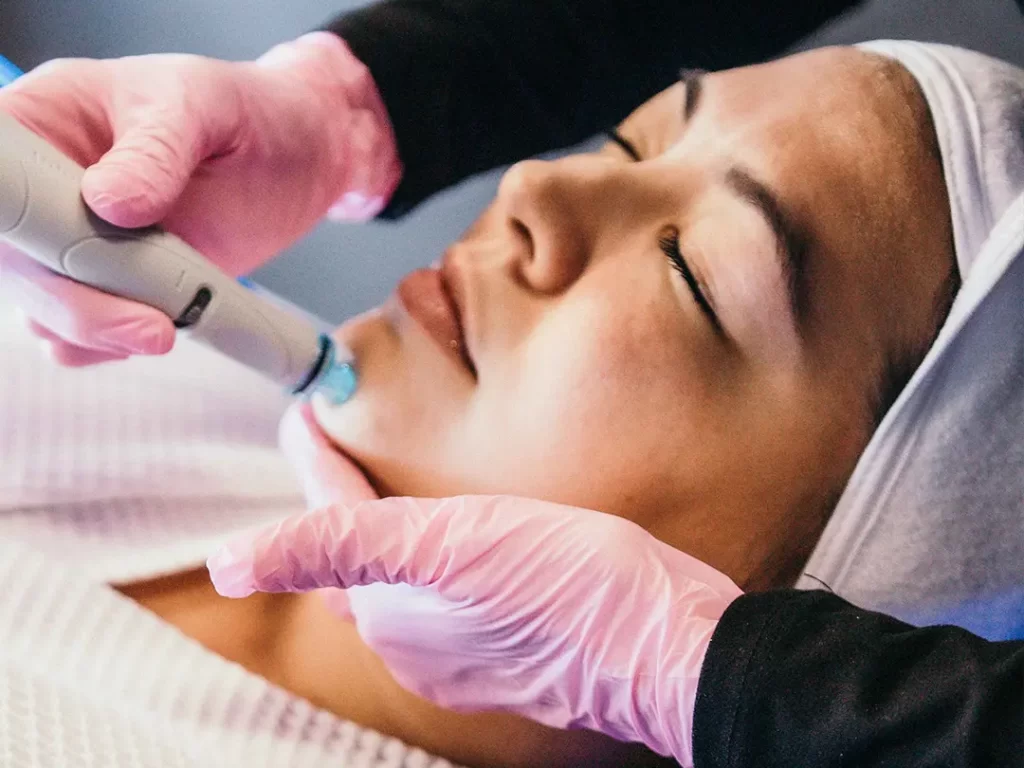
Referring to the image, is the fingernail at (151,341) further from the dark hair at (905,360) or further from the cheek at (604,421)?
the dark hair at (905,360)

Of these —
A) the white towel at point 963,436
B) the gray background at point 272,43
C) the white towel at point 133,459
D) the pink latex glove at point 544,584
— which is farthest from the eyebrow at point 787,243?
the white towel at point 133,459

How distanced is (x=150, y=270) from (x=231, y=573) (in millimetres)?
224

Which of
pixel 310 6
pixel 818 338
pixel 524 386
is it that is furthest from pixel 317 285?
pixel 818 338

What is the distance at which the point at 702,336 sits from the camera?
69 cm

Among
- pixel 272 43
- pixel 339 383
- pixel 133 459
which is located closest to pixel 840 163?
pixel 339 383

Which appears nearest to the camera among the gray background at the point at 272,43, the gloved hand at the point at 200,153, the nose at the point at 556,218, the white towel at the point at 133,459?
the gloved hand at the point at 200,153

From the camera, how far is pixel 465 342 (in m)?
0.73

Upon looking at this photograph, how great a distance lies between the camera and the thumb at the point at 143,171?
1.85 feet

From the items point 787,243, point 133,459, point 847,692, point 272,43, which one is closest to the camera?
point 847,692

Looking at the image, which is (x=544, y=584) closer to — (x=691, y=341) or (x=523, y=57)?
(x=691, y=341)

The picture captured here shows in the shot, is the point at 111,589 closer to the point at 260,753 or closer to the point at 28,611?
the point at 28,611

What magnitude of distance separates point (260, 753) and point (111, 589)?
0.24 m

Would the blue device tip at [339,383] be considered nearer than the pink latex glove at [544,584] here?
No

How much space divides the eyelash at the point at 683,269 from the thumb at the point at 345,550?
0.86 ft
